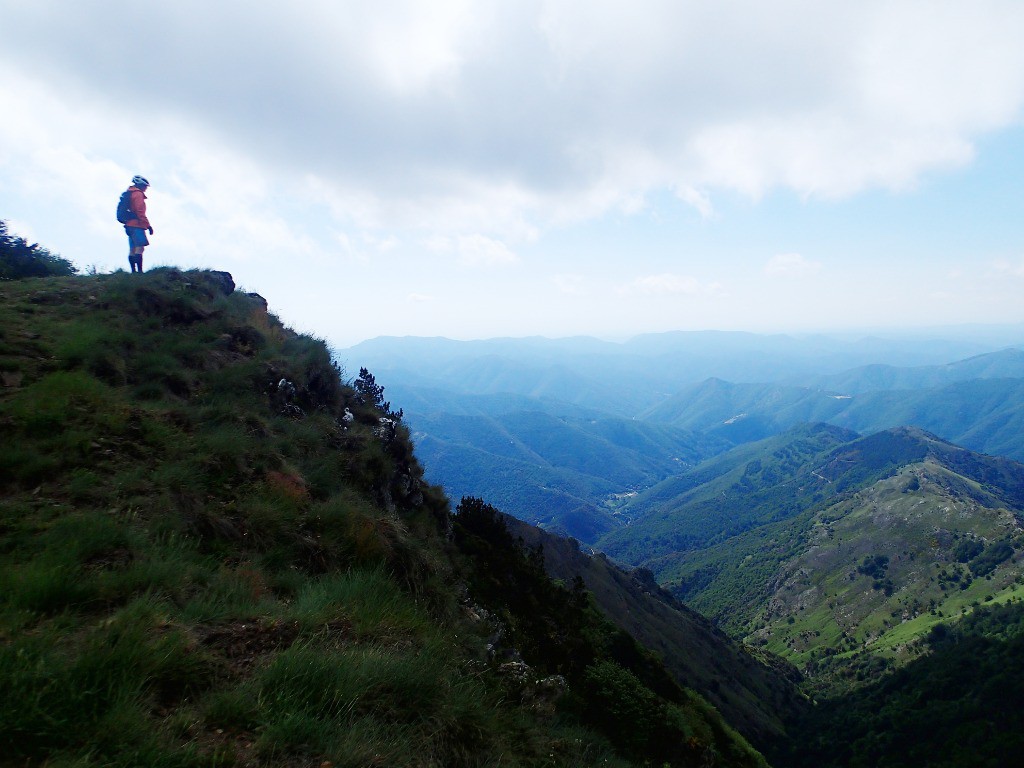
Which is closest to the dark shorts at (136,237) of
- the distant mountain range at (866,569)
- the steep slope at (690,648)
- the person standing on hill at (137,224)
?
the person standing on hill at (137,224)

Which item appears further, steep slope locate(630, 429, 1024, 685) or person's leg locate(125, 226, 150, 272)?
steep slope locate(630, 429, 1024, 685)

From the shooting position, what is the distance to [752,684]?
70312 mm

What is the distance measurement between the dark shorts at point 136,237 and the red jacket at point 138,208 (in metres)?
0.17

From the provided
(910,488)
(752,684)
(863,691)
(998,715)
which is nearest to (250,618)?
(752,684)

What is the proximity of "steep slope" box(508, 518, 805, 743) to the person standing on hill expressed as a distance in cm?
3820

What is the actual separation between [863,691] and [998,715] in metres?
22.7

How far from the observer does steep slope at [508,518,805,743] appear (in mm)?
53375

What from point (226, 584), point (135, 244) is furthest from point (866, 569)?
point (135, 244)

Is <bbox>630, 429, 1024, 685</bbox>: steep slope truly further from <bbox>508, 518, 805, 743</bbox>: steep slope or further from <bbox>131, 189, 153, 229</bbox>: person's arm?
<bbox>131, 189, 153, 229</bbox>: person's arm

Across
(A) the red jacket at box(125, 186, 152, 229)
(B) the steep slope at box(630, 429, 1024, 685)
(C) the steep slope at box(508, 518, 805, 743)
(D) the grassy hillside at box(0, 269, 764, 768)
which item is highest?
(A) the red jacket at box(125, 186, 152, 229)

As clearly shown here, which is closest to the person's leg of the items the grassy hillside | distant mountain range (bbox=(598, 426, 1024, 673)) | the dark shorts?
the dark shorts

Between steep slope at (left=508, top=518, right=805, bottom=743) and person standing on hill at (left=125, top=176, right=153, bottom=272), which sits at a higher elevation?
person standing on hill at (left=125, top=176, right=153, bottom=272)

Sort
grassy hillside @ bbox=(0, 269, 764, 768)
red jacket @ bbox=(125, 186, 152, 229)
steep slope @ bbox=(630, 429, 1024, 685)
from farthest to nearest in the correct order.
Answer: steep slope @ bbox=(630, 429, 1024, 685), red jacket @ bbox=(125, 186, 152, 229), grassy hillside @ bbox=(0, 269, 764, 768)

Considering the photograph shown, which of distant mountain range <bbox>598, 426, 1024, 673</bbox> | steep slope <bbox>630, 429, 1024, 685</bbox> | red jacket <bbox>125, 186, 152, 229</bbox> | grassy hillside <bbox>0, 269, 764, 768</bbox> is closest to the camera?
grassy hillside <bbox>0, 269, 764, 768</bbox>
